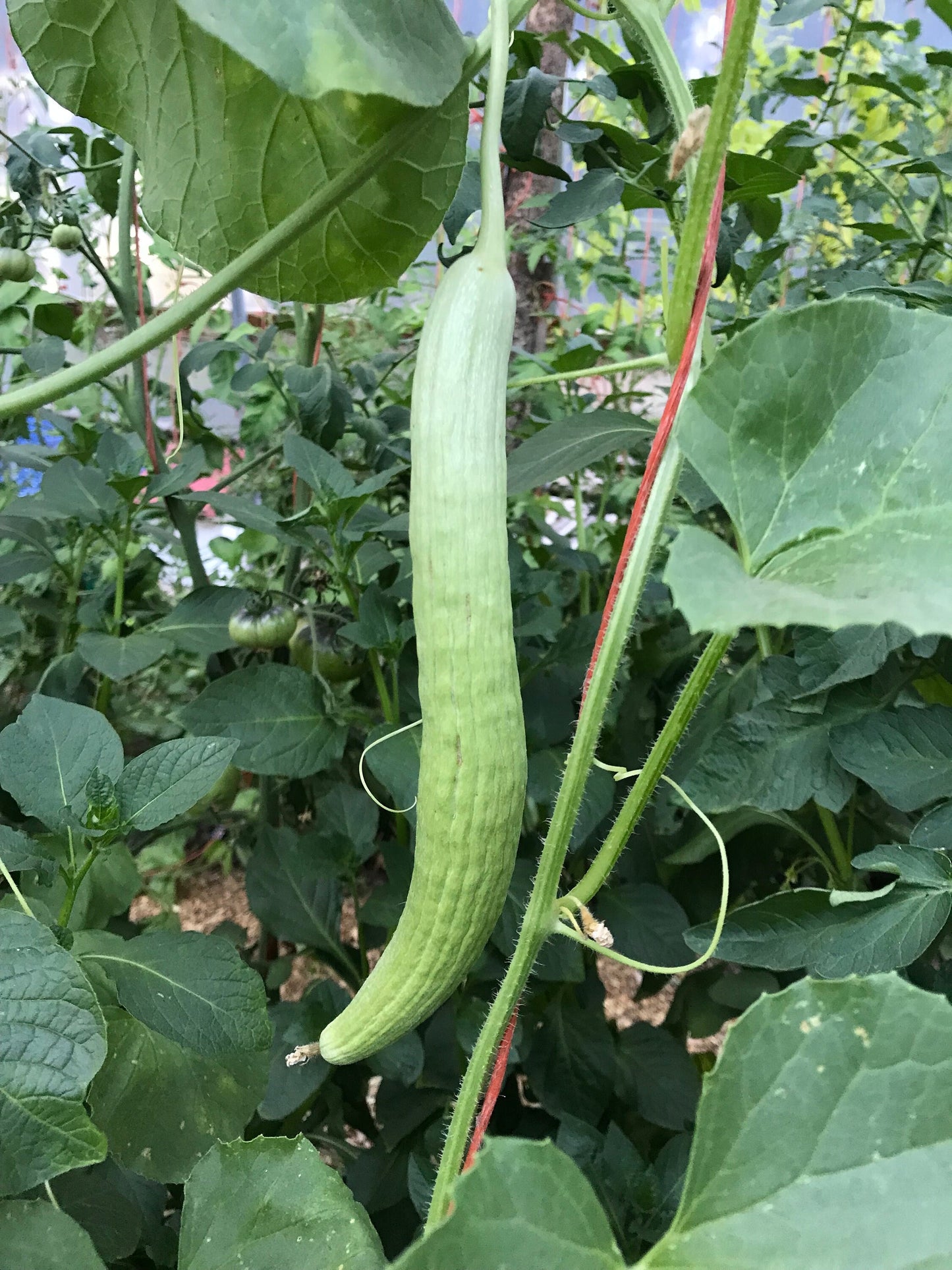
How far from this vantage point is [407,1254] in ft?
0.85

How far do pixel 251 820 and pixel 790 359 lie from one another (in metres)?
0.86

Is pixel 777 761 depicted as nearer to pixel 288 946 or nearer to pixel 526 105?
pixel 526 105

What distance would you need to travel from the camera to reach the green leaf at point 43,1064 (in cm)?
34

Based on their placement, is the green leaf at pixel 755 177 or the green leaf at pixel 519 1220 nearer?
the green leaf at pixel 519 1220

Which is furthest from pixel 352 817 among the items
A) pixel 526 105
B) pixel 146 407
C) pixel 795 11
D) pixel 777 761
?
pixel 795 11

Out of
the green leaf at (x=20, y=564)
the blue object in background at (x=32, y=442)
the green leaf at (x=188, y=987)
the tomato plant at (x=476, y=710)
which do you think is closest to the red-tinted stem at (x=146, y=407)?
the tomato plant at (x=476, y=710)

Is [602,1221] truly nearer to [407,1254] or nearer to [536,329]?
[407,1254]

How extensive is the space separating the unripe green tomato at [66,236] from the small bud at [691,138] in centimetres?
71

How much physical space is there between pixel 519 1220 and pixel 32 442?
121 centimetres

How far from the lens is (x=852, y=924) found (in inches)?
19.3

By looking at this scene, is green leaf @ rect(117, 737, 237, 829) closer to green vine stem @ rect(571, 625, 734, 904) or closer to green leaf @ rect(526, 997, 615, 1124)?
green vine stem @ rect(571, 625, 734, 904)

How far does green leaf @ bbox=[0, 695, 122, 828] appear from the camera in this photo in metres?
0.50

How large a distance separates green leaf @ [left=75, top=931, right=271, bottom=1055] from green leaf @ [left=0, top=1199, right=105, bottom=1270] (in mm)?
90

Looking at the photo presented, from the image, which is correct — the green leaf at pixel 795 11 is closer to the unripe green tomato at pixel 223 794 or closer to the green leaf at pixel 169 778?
the green leaf at pixel 169 778
